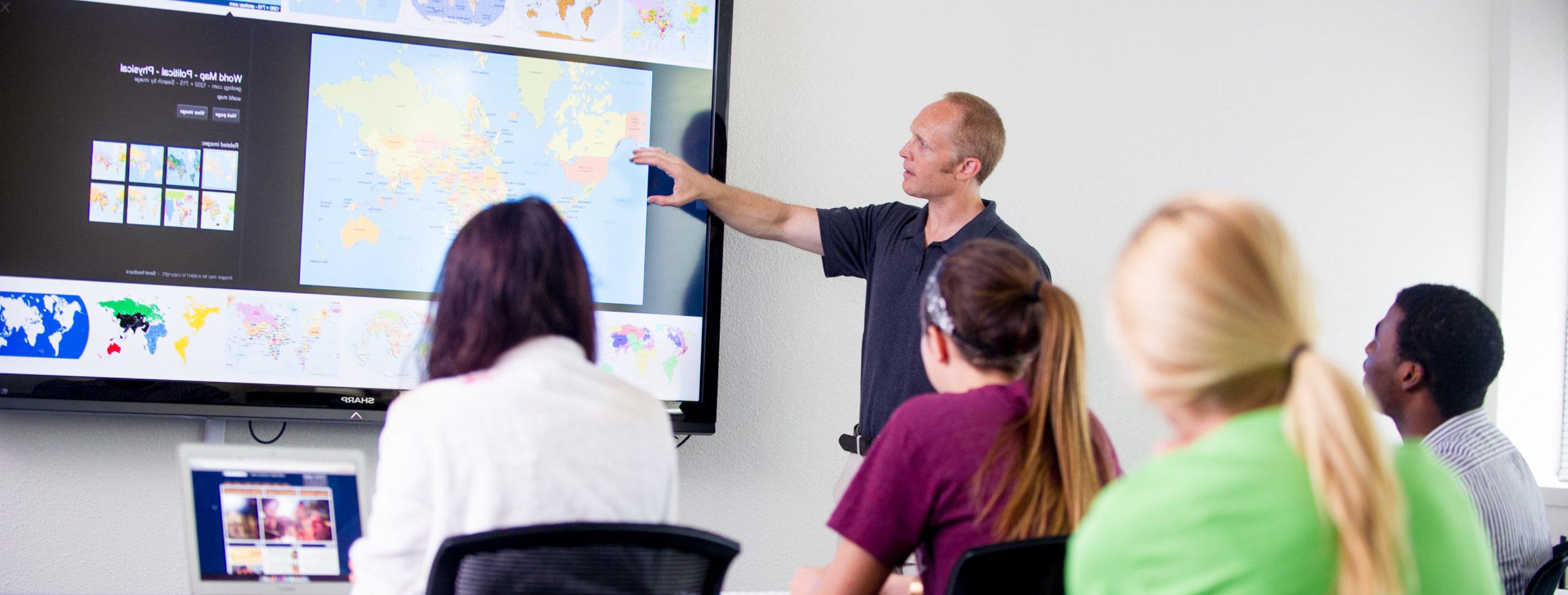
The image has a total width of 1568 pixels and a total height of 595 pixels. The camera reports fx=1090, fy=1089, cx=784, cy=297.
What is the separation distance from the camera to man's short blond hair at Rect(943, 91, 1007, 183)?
2809mm

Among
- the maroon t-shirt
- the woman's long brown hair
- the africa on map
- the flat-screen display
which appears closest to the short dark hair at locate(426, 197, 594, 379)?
the maroon t-shirt

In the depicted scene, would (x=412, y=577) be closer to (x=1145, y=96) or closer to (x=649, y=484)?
(x=649, y=484)

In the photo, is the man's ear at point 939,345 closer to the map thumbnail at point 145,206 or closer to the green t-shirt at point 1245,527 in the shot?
the green t-shirt at point 1245,527

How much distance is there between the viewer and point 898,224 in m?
2.87

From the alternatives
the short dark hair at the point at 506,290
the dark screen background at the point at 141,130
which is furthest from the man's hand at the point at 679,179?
the short dark hair at the point at 506,290

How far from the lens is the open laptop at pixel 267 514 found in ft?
5.17

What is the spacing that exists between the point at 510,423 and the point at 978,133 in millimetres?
1813

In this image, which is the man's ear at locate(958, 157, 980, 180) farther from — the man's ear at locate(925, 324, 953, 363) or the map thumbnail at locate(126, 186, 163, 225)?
the map thumbnail at locate(126, 186, 163, 225)

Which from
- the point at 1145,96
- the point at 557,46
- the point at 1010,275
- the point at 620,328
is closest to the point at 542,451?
the point at 1010,275

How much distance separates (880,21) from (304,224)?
165 cm

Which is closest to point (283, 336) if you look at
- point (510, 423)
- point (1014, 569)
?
point (510, 423)

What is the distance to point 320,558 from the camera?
164 centimetres

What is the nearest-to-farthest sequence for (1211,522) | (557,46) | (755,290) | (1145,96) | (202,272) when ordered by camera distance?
(1211,522)
(202,272)
(557,46)
(755,290)
(1145,96)

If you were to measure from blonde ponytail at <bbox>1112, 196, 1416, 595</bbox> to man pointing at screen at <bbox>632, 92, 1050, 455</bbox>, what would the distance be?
1.73 metres
